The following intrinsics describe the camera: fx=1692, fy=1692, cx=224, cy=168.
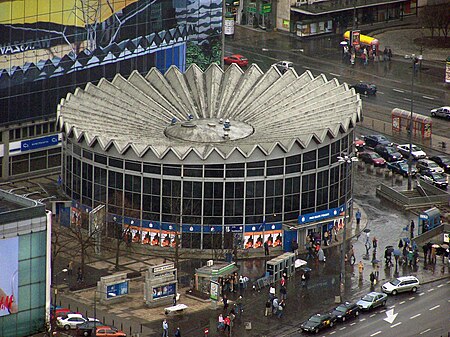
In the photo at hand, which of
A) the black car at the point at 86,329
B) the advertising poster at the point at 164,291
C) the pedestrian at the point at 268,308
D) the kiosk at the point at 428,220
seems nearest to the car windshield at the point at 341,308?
the pedestrian at the point at 268,308

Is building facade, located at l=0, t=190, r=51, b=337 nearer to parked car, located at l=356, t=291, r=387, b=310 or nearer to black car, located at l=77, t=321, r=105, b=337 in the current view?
black car, located at l=77, t=321, r=105, b=337

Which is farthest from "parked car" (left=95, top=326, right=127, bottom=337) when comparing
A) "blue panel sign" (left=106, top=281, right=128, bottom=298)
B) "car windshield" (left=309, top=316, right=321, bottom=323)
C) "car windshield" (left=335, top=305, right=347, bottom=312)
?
"car windshield" (left=335, top=305, right=347, bottom=312)

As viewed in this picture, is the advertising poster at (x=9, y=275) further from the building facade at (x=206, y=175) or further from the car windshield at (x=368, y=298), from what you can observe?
the car windshield at (x=368, y=298)

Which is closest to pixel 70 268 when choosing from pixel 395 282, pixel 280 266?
pixel 280 266

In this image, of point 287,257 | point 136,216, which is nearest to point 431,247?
point 287,257

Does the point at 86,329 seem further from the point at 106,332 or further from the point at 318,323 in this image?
the point at 318,323

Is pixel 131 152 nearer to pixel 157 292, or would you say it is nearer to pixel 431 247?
pixel 157 292
